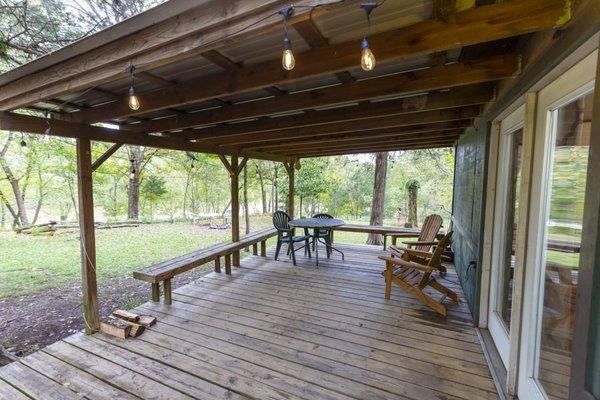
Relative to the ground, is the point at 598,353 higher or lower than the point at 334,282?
higher

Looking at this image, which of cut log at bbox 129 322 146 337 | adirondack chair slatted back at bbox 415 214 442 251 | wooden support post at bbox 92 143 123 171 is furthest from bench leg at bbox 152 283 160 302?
adirondack chair slatted back at bbox 415 214 442 251

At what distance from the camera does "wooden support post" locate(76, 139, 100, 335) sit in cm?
268

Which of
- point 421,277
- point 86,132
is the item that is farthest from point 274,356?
point 86,132

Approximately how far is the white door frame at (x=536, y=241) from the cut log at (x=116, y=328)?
320 centimetres

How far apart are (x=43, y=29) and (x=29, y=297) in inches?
151

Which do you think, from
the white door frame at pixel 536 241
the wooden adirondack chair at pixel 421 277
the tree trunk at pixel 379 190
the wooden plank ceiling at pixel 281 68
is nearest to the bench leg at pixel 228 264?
the wooden plank ceiling at pixel 281 68

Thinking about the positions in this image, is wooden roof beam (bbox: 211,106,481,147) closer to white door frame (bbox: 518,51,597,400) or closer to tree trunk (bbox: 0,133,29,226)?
white door frame (bbox: 518,51,597,400)

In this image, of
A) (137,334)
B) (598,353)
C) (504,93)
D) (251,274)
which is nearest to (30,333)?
(137,334)

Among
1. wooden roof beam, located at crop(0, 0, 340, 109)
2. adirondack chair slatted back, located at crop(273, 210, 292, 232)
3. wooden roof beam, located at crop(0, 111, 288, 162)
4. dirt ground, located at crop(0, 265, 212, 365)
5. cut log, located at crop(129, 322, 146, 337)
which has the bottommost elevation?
dirt ground, located at crop(0, 265, 212, 365)

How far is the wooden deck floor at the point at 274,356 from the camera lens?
192 cm

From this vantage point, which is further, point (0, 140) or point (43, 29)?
point (0, 140)

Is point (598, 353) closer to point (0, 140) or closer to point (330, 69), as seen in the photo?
point (330, 69)

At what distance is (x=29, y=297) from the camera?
13.2ft

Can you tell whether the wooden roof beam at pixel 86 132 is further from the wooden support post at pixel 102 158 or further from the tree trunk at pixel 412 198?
the tree trunk at pixel 412 198
